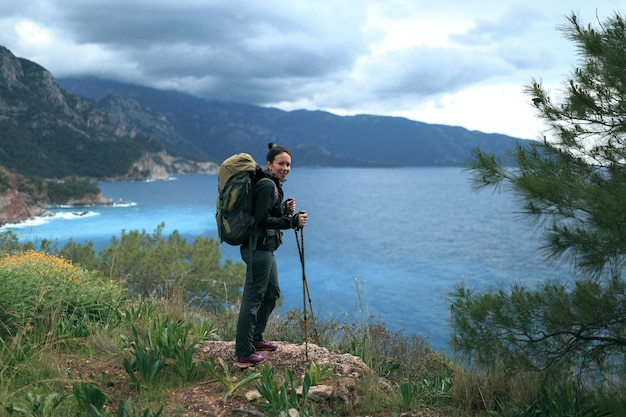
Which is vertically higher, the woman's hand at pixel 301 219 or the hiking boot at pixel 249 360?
the woman's hand at pixel 301 219

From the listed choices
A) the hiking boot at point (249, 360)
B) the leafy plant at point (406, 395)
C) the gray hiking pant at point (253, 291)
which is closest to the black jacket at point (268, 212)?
the gray hiking pant at point (253, 291)

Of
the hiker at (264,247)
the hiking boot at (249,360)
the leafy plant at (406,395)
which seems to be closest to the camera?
the leafy plant at (406,395)

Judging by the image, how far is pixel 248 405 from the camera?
Result: 3844 mm

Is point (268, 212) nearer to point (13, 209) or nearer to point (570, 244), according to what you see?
point (570, 244)

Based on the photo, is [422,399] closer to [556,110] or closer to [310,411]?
[310,411]

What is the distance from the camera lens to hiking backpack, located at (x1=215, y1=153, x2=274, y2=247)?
4.12m

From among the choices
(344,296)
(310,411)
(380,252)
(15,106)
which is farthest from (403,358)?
(15,106)

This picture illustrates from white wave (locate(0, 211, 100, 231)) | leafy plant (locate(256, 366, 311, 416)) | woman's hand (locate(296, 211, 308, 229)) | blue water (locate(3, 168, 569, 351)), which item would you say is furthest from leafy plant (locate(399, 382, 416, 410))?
white wave (locate(0, 211, 100, 231))

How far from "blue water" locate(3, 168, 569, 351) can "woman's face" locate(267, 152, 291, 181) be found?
6.68 ft

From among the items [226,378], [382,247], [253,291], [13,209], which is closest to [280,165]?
[253,291]

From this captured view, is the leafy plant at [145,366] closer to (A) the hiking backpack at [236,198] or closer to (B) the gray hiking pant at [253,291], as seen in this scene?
(B) the gray hiking pant at [253,291]

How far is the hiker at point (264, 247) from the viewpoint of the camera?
165 inches

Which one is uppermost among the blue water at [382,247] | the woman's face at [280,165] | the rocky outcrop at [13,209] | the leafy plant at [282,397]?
the woman's face at [280,165]

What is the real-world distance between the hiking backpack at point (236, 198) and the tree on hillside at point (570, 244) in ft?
6.49
